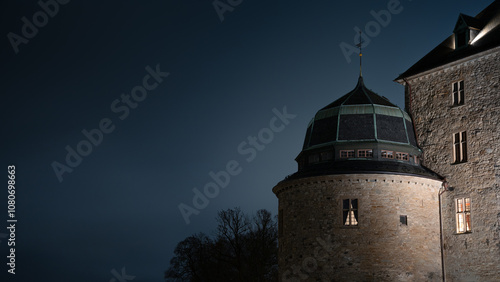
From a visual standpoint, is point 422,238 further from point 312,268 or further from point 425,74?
point 425,74

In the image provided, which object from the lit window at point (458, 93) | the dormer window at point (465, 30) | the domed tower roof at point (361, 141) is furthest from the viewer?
the dormer window at point (465, 30)

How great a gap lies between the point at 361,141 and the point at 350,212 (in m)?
3.93

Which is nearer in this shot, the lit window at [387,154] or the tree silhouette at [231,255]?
the lit window at [387,154]

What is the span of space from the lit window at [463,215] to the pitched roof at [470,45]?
25.1 ft

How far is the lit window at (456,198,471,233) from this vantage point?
3177 cm

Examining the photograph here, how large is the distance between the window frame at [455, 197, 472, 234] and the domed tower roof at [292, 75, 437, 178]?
74.9 inches

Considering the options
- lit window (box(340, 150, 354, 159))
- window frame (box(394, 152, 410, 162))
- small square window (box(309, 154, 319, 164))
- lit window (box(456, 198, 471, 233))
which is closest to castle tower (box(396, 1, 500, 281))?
lit window (box(456, 198, 471, 233))

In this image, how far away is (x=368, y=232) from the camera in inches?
1201

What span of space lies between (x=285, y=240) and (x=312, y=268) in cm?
277

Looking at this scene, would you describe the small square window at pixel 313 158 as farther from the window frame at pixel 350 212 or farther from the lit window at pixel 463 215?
the lit window at pixel 463 215

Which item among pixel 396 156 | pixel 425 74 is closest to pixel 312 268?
pixel 396 156

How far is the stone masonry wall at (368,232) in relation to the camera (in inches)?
1187

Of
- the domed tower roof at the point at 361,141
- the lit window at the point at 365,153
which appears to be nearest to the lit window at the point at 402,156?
the domed tower roof at the point at 361,141

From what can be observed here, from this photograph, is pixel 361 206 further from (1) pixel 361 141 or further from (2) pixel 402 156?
(2) pixel 402 156
